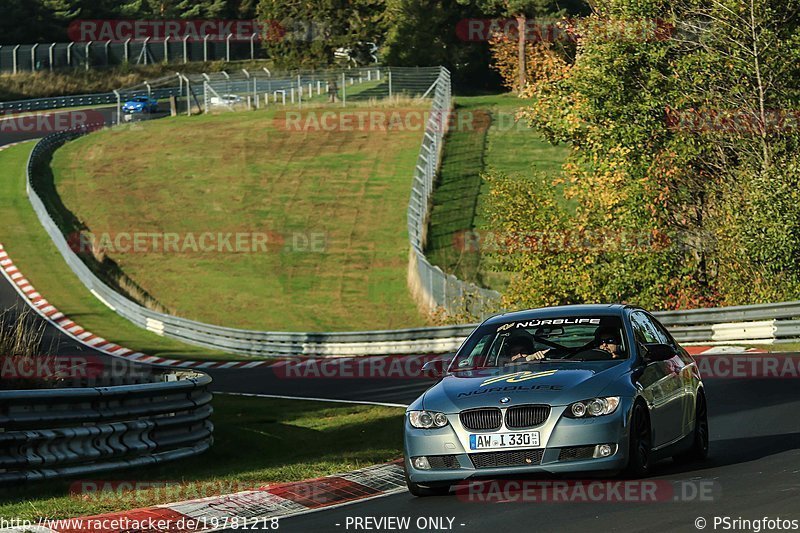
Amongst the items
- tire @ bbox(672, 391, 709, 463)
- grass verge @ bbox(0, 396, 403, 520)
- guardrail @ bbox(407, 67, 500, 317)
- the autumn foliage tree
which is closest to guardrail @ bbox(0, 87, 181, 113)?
guardrail @ bbox(407, 67, 500, 317)

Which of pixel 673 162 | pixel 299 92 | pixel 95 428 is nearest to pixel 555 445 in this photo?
pixel 95 428

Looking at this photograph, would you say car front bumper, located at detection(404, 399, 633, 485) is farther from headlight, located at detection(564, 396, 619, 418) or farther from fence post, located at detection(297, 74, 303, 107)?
fence post, located at detection(297, 74, 303, 107)

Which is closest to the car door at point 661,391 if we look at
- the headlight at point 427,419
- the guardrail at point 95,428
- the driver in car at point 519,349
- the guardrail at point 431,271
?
the driver in car at point 519,349

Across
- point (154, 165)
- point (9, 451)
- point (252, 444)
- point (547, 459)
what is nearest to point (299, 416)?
point (252, 444)

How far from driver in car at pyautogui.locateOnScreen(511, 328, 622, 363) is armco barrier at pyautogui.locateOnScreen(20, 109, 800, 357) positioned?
13.9 metres

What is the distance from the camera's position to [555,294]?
101 ft

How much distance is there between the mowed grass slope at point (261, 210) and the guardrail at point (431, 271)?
115cm

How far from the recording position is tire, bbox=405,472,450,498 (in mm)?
10266

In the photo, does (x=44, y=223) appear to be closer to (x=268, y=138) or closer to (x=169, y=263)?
(x=169, y=263)

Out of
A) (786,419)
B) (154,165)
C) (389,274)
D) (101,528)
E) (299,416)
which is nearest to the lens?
(101,528)

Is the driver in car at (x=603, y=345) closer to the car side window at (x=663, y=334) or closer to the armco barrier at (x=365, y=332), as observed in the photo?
the car side window at (x=663, y=334)

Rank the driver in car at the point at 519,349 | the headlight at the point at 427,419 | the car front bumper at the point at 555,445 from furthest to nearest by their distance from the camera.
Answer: the driver in car at the point at 519,349 → the headlight at the point at 427,419 → the car front bumper at the point at 555,445

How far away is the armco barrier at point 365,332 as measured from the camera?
24.7 metres

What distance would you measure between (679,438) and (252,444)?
5.73 meters
